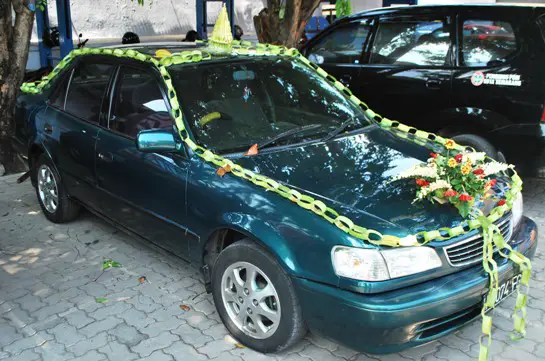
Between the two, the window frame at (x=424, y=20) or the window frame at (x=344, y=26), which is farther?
the window frame at (x=344, y=26)

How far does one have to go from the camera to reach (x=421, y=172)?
3107 millimetres

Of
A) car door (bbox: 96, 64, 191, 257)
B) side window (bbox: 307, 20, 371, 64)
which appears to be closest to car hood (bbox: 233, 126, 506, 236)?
car door (bbox: 96, 64, 191, 257)

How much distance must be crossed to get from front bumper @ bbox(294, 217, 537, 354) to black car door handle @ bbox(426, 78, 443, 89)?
3.12 m

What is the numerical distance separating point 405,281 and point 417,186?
639mm

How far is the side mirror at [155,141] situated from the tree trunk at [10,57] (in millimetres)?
3494

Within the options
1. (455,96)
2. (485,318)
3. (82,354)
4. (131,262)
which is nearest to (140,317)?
(82,354)

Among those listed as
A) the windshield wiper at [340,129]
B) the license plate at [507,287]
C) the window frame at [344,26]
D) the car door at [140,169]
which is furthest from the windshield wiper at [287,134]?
the window frame at [344,26]

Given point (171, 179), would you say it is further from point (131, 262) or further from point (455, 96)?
point (455, 96)

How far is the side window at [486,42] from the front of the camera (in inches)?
206

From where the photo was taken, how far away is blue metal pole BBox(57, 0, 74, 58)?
9.05 meters

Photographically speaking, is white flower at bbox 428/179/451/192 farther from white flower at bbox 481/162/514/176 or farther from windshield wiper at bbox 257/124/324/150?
windshield wiper at bbox 257/124/324/150

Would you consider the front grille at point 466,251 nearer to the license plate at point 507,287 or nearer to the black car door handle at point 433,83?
the license plate at point 507,287

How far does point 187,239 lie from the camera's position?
3529mm

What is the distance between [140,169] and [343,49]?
3511 mm
